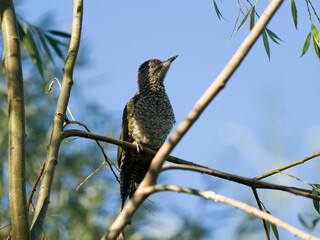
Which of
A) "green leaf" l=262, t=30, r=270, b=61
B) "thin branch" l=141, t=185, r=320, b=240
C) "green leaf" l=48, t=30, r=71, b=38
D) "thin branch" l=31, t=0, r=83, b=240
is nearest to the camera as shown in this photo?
"thin branch" l=141, t=185, r=320, b=240

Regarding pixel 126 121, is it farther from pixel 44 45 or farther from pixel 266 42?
pixel 266 42

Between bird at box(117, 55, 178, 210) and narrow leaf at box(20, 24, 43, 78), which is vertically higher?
narrow leaf at box(20, 24, 43, 78)

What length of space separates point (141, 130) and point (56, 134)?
6.20 ft

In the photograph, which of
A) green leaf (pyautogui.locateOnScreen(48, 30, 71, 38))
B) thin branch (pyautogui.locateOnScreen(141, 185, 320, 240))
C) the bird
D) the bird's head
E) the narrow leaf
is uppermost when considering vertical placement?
the bird's head

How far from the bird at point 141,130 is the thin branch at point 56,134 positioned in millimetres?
1584

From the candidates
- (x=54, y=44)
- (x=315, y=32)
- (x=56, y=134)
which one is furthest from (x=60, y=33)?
(x=315, y=32)

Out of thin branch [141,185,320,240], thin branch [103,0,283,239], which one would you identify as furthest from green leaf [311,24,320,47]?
thin branch [141,185,320,240]

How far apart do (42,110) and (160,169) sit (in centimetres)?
528

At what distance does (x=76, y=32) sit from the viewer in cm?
276

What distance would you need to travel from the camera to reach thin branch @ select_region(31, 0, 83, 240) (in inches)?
90.0

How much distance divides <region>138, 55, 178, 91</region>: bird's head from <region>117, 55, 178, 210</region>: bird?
232mm

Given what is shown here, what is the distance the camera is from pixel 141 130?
430 cm

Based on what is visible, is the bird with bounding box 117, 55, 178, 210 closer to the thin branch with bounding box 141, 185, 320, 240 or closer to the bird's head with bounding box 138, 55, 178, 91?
the bird's head with bounding box 138, 55, 178, 91

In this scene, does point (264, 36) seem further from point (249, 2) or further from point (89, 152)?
point (89, 152)
